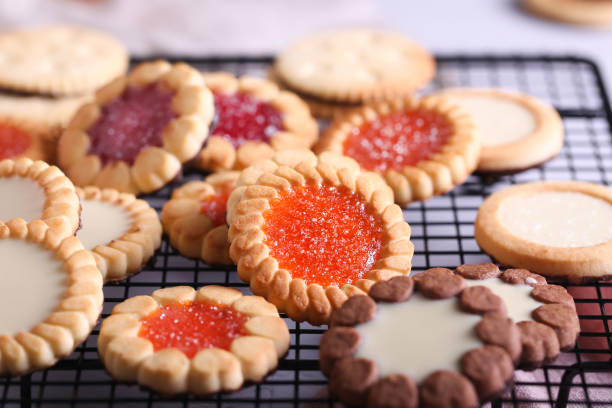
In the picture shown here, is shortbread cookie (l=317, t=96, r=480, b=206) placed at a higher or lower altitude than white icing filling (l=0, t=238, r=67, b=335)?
higher

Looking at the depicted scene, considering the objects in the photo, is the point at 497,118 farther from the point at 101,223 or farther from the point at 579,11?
the point at 579,11

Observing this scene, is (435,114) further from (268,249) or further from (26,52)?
(26,52)

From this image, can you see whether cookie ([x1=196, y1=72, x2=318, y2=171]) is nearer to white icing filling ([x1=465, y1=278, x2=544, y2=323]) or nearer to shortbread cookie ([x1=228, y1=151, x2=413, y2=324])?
shortbread cookie ([x1=228, y1=151, x2=413, y2=324])

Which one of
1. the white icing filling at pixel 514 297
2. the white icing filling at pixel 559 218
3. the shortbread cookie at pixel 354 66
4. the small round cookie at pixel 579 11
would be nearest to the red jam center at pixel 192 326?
the white icing filling at pixel 514 297

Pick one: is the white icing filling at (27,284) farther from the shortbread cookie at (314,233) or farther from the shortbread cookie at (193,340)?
the shortbread cookie at (314,233)

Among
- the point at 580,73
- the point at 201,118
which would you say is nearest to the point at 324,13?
the point at 580,73

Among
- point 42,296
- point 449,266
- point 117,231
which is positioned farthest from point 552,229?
point 42,296

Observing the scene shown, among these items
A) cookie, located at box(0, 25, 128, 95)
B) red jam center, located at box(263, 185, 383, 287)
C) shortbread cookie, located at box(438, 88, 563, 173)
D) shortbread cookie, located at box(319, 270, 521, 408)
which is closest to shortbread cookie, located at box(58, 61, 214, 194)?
red jam center, located at box(263, 185, 383, 287)
